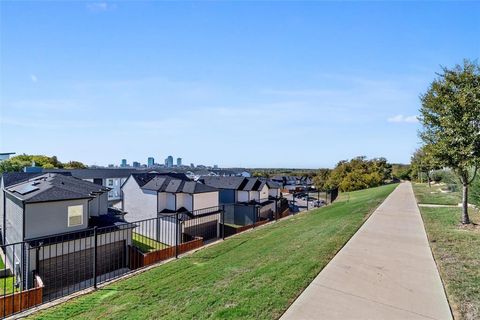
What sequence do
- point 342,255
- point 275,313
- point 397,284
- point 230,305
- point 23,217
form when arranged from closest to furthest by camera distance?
point 275,313, point 230,305, point 397,284, point 342,255, point 23,217

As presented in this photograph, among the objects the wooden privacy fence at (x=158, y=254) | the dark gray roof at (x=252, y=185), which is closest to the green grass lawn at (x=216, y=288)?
the wooden privacy fence at (x=158, y=254)

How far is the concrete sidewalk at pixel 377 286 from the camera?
3941 mm

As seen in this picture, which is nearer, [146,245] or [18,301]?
[18,301]

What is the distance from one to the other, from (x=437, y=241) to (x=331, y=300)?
5.34 meters

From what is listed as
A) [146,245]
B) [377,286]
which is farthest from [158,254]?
[146,245]

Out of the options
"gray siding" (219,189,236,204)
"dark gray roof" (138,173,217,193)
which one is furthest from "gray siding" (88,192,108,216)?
"gray siding" (219,189,236,204)

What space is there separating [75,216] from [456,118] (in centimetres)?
1498

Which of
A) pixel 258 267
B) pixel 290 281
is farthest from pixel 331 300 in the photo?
pixel 258 267

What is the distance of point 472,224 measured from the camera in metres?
9.39

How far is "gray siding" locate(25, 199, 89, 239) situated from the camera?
428 inches

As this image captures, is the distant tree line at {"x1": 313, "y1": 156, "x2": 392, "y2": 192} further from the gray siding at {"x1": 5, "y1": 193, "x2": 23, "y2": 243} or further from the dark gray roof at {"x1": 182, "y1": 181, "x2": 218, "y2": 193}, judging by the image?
the gray siding at {"x1": 5, "y1": 193, "x2": 23, "y2": 243}

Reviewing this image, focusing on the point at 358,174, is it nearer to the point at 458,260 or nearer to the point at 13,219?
the point at 458,260

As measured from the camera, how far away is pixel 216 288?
4.91 metres

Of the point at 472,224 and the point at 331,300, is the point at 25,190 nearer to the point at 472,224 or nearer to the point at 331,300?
the point at 331,300
